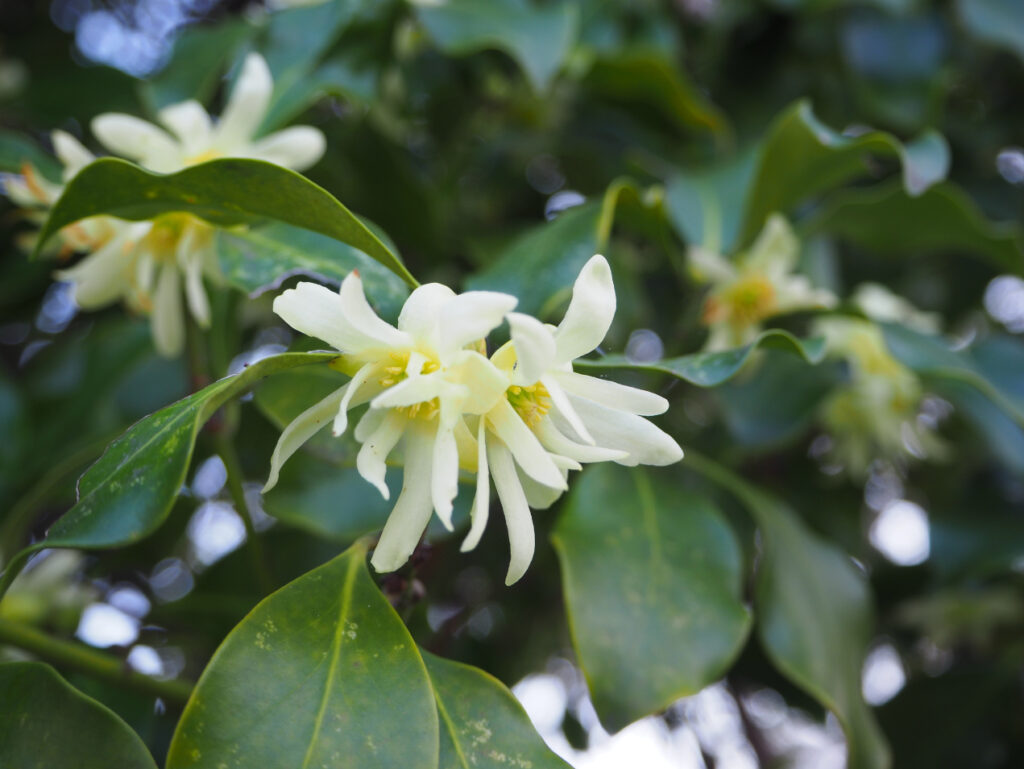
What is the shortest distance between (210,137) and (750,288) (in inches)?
26.5

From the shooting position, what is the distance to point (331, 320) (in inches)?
22.4

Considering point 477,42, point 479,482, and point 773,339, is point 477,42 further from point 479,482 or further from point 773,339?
point 479,482

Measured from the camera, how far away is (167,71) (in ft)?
3.93

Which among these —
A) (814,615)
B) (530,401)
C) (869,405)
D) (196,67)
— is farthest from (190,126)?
(869,405)

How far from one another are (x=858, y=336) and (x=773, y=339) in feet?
2.28

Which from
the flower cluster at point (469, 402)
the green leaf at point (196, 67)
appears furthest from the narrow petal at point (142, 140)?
the flower cluster at point (469, 402)

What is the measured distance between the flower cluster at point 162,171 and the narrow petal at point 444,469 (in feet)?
1.25

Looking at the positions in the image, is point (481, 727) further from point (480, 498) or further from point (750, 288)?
point (750, 288)

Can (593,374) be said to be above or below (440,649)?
above

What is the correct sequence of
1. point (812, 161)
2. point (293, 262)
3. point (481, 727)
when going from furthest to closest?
point (812, 161) → point (293, 262) → point (481, 727)

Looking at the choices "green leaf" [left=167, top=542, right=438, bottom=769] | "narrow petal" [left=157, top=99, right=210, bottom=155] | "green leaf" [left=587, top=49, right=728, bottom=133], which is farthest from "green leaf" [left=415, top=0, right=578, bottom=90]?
"green leaf" [left=167, top=542, right=438, bottom=769]

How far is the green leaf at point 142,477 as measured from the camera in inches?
20.6

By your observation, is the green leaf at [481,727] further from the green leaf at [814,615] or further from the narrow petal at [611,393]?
the green leaf at [814,615]

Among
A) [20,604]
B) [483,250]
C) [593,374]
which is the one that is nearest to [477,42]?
[483,250]
